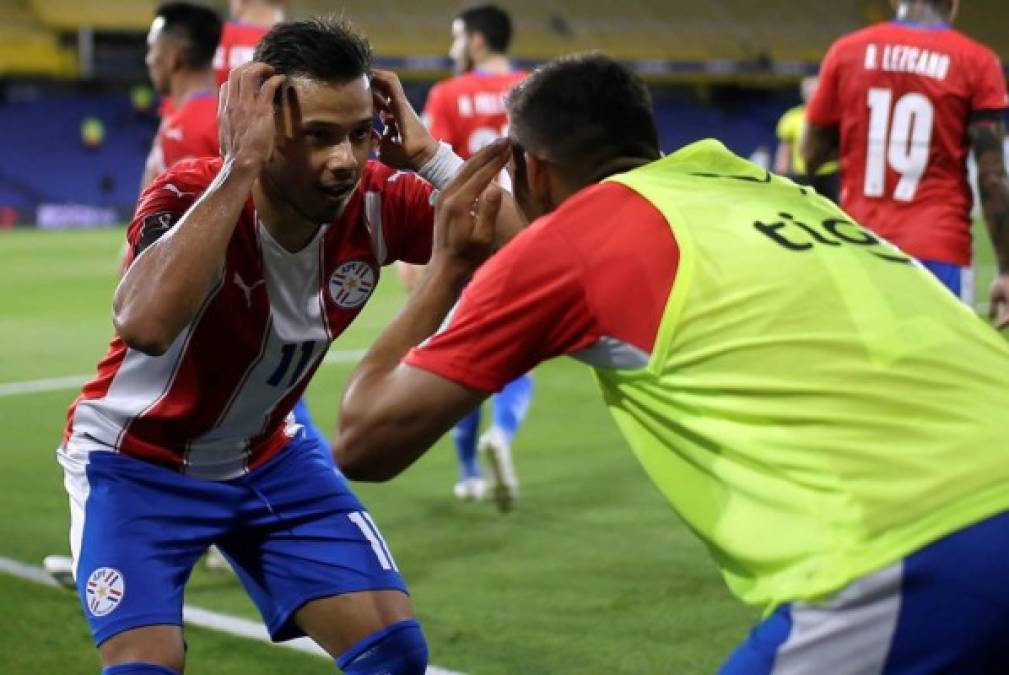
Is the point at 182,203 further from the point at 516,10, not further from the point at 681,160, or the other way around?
the point at 516,10

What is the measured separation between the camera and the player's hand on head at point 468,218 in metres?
2.79

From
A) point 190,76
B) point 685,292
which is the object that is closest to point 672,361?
point 685,292

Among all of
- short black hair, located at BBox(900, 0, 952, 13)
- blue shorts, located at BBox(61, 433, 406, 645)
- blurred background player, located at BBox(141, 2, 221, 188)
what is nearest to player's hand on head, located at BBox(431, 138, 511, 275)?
blue shorts, located at BBox(61, 433, 406, 645)

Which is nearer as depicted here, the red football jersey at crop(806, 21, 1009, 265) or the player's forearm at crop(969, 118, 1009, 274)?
the player's forearm at crop(969, 118, 1009, 274)

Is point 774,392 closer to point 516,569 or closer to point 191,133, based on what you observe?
point 516,569

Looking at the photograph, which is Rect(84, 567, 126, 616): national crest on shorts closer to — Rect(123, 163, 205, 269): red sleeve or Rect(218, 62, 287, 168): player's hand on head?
Rect(123, 163, 205, 269): red sleeve

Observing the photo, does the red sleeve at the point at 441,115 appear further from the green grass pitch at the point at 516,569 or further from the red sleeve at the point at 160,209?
the red sleeve at the point at 160,209

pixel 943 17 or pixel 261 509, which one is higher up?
pixel 943 17

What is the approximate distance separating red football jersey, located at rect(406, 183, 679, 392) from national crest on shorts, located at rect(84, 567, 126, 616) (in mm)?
1258

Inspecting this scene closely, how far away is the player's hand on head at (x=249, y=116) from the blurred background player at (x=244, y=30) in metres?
4.50

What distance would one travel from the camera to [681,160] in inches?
107

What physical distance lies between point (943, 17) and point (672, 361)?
4893 millimetres

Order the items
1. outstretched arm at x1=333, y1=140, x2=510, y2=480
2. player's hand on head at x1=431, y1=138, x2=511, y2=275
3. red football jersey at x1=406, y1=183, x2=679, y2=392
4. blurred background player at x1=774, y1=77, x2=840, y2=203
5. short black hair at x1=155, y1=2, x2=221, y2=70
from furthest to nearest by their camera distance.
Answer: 1. blurred background player at x1=774, y1=77, x2=840, y2=203
2. short black hair at x1=155, y1=2, x2=221, y2=70
3. player's hand on head at x1=431, y1=138, x2=511, y2=275
4. outstretched arm at x1=333, y1=140, x2=510, y2=480
5. red football jersey at x1=406, y1=183, x2=679, y2=392

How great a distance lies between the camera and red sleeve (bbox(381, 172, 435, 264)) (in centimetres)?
390
